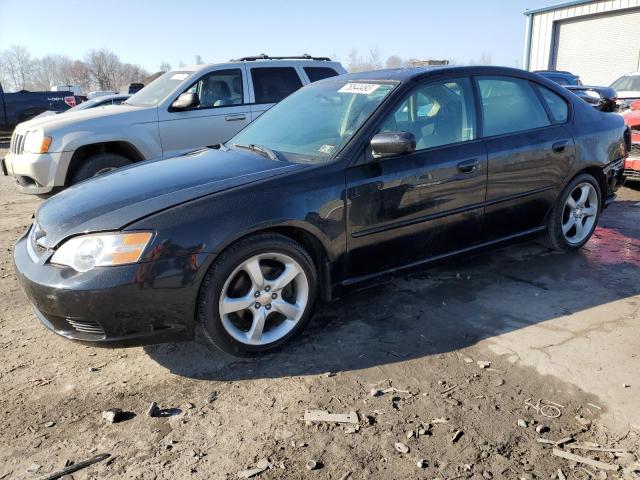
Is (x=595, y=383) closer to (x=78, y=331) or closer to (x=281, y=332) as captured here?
(x=281, y=332)

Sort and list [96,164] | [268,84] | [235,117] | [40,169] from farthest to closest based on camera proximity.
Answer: [268,84], [235,117], [96,164], [40,169]

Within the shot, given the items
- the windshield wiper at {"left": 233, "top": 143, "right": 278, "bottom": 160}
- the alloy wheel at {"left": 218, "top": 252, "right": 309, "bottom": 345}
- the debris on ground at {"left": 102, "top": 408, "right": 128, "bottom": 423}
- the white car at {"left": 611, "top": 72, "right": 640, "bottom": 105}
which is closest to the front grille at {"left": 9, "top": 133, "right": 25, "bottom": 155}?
→ the windshield wiper at {"left": 233, "top": 143, "right": 278, "bottom": 160}

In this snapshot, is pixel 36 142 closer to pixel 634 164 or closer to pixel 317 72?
pixel 317 72

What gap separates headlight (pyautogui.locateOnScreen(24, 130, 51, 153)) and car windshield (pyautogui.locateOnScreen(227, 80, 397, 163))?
312cm

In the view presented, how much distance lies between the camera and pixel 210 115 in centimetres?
708

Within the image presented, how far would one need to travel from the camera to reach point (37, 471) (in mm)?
2291

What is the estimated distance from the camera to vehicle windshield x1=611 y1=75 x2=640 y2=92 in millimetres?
12875

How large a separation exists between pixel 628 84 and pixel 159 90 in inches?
454

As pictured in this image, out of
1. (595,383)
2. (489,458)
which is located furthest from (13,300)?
(595,383)

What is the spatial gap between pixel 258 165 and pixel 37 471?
2012 mm

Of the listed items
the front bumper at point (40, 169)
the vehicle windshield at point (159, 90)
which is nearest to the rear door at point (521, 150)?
the vehicle windshield at point (159, 90)

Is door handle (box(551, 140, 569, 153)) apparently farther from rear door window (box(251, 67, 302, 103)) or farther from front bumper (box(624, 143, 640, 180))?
rear door window (box(251, 67, 302, 103))

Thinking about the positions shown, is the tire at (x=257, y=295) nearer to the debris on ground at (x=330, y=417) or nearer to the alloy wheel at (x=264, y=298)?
the alloy wheel at (x=264, y=298)

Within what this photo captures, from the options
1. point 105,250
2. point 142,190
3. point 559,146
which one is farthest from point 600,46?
point 105,250
